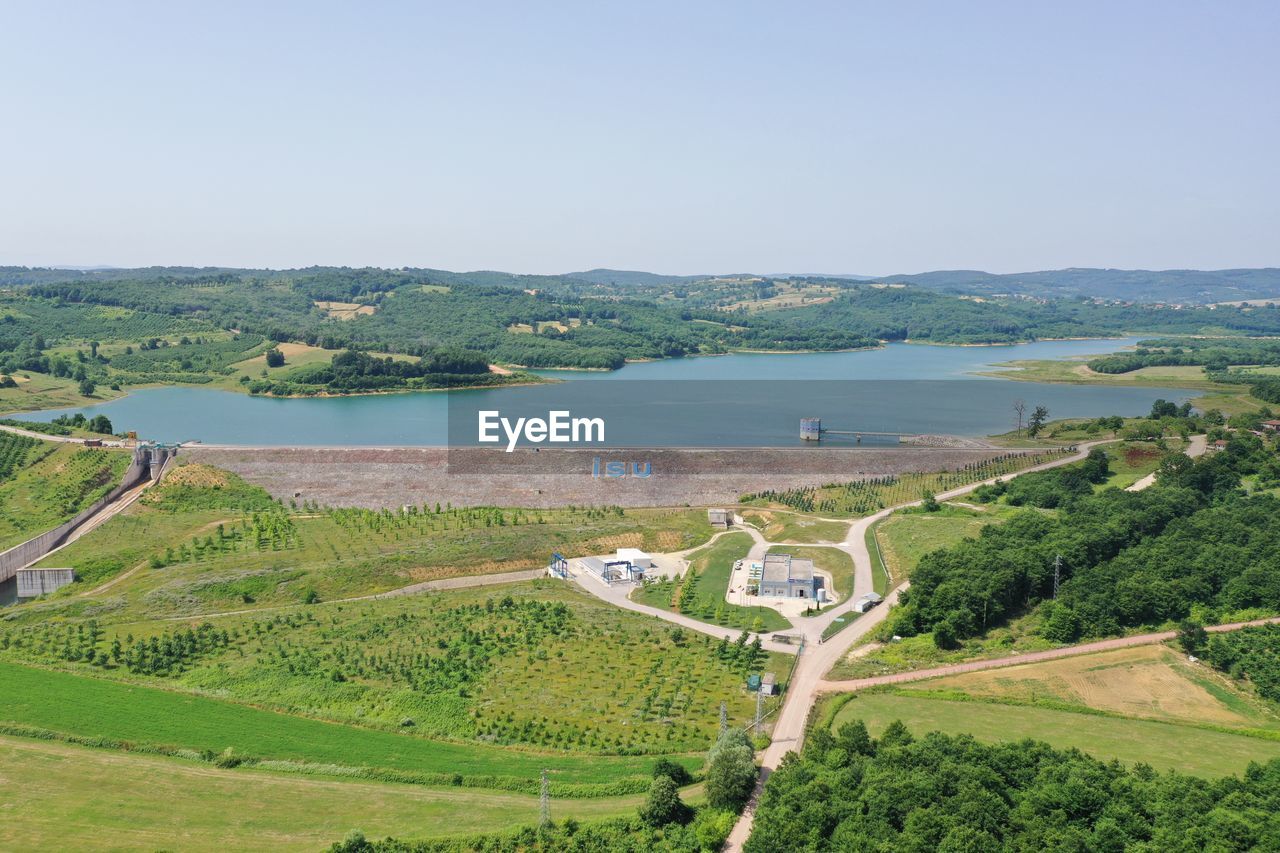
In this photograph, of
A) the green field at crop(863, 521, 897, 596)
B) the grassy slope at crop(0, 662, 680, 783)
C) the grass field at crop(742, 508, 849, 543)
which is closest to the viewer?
the grassy slope at crop(0, 662, 680, 783)

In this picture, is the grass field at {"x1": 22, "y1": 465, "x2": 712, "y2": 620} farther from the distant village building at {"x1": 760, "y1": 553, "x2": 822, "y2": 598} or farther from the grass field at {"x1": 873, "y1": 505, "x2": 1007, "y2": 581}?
the grass field at {"x1": 873, "y1": 505, "x2": 1007, "y2": 581}

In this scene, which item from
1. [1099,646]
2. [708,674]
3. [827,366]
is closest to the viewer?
[708,674]

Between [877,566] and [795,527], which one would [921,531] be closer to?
[877,566]

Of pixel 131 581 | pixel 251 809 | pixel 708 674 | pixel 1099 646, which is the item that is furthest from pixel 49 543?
pixel 1099 646

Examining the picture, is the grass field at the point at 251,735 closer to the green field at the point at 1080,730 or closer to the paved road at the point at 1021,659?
the green field at the point at 1080,730

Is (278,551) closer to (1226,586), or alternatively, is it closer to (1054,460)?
(1226,586)

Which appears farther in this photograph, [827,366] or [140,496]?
[827,366]

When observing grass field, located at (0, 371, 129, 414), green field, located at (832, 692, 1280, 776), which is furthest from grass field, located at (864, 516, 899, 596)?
grass field, located at (0, 371, 129, 414)
